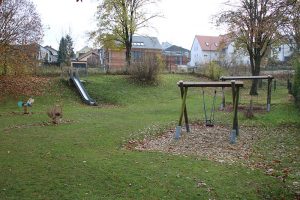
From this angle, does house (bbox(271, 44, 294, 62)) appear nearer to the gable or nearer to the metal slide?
the metal slide

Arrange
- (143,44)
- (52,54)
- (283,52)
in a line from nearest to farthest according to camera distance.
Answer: (283,52) < (143,44) < (52,54)

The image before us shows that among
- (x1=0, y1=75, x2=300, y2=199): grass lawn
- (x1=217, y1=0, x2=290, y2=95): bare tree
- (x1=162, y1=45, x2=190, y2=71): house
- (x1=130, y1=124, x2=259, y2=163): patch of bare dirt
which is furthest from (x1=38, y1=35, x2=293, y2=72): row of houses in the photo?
(x1=0, y1=75, x2=300, y2=199): grass lawn

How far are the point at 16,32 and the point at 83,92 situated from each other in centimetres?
660

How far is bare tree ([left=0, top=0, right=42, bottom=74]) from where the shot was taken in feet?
78.2

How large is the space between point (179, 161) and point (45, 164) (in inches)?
122

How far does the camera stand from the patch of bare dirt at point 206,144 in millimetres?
9086

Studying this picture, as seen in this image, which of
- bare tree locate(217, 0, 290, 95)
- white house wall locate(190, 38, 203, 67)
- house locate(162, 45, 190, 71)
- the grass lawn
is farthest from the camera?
house locate(162, 45, 190, 71)

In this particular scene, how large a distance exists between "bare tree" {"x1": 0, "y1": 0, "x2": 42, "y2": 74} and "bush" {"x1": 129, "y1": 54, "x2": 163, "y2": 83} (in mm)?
8906

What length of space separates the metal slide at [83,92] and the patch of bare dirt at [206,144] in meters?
11.2

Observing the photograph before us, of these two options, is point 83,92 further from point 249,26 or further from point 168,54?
point 168,54

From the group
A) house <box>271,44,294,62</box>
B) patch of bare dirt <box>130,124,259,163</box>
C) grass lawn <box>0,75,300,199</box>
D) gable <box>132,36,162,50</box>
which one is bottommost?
patch of bare dirt <box>130,124,259,163</box>

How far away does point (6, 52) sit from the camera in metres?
23.5

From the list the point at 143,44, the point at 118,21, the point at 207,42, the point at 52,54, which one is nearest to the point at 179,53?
the point at 207,42

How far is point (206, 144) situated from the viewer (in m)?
10.3
